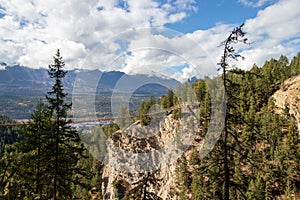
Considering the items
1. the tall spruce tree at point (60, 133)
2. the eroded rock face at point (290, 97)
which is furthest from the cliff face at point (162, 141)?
the tall spruce tree at point (60, 133)

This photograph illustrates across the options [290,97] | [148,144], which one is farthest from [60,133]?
[290,97]

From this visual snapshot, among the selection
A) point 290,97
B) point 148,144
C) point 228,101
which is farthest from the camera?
point 290,97

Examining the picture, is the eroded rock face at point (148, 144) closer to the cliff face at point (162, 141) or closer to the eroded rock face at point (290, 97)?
the cliff face at point (162, 141)

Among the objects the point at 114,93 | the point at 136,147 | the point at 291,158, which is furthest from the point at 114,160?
the point at 114,93

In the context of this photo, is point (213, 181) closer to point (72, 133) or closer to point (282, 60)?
point (72, 133)

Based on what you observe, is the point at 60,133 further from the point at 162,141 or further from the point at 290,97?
the point at 290,97

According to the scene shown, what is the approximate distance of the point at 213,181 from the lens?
968 cm

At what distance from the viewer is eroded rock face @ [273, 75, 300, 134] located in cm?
7643

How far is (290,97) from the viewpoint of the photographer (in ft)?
263

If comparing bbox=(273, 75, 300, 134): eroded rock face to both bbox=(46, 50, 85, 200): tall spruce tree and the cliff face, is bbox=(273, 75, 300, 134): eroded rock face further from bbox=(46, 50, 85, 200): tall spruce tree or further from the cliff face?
bbox=(46, 50, 85, 200): tall spruce tree

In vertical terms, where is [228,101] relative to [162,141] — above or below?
above

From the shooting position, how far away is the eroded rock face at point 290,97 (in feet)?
251

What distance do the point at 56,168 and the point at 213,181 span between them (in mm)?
6936

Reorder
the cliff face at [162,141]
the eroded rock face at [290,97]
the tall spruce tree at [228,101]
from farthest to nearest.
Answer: the eroded rock face at [290,97] → the cliff face at [162,141] → the tall spruce tree at [228,101]
